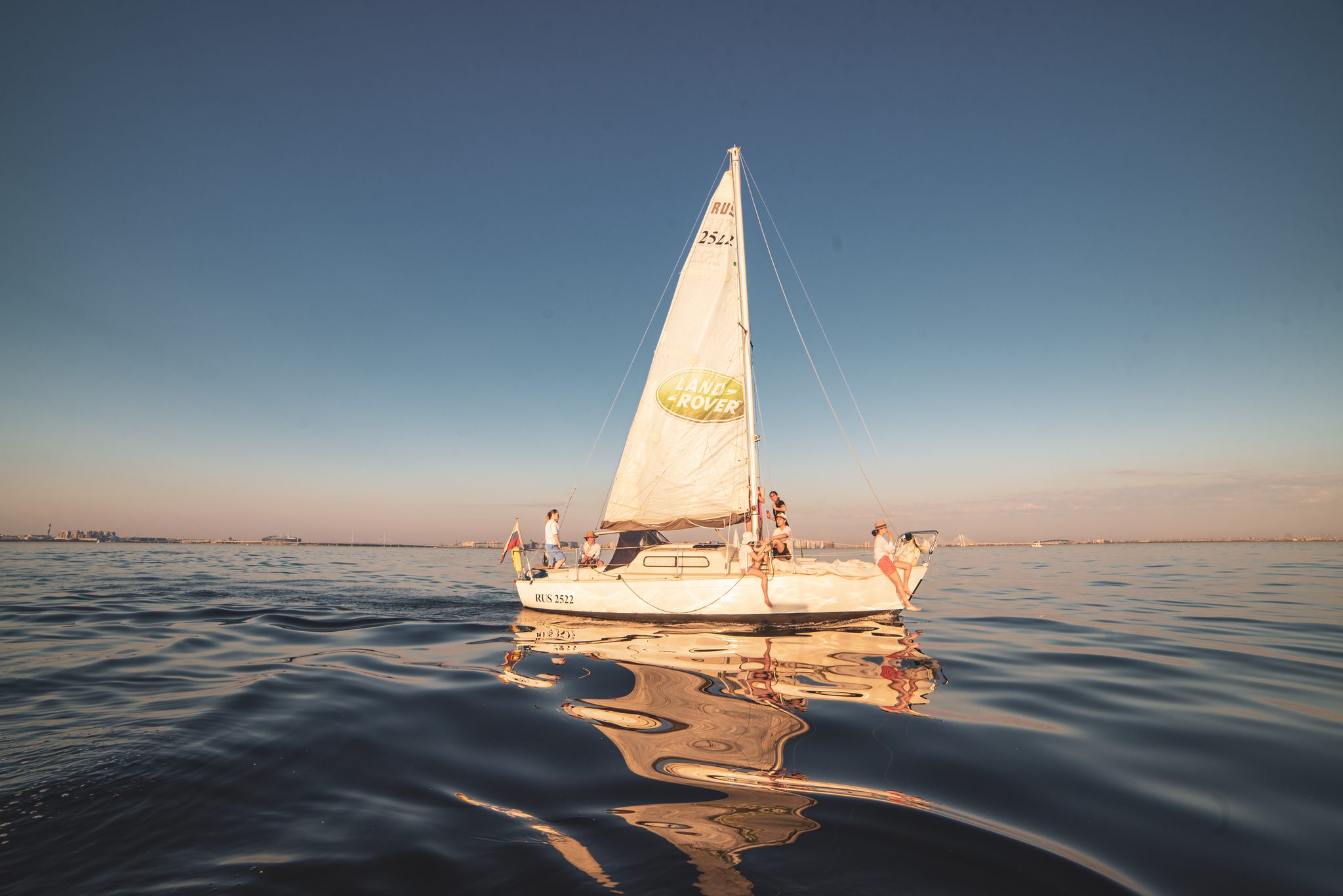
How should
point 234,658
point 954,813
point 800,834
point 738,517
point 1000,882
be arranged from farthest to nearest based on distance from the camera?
1. point 738,517
2. point 234,658
3. point 954,813
4. point 800,834
5. point 1000,882

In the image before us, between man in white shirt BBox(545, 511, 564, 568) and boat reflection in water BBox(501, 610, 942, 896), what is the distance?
110 inches

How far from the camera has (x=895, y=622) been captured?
12.7 m

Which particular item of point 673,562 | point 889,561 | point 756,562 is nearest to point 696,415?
point 673,562

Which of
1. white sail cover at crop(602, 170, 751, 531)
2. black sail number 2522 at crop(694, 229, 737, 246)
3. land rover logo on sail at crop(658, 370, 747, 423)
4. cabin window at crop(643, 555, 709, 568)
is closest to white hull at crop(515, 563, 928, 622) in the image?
cabin window at crop(643, 555, 709, 568)

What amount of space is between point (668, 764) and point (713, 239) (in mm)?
14742

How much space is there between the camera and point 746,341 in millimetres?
14812

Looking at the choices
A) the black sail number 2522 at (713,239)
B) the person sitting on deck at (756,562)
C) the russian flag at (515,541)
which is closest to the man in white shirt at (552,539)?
the russian flag at (515,541)

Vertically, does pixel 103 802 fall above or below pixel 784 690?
above

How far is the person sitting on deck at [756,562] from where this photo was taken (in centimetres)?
1162

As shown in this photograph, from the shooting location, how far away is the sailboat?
1320cm

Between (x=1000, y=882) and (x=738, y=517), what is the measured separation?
1185 centimetres

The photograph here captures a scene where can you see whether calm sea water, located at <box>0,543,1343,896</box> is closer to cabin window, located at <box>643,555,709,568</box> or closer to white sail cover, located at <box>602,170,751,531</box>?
cabin window, located at <box>643,555,709,568</box>

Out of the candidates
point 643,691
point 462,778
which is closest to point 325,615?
point 643,691

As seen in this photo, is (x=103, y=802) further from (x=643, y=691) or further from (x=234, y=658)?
(x=234, y=658)
